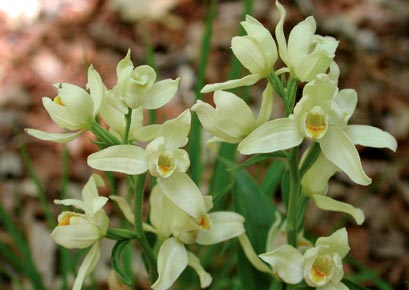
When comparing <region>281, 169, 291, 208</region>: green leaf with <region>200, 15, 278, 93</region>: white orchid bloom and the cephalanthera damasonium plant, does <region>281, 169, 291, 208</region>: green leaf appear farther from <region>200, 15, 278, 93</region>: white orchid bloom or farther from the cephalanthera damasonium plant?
<region>200, 15, 278, 93</region>: white orchid bloom

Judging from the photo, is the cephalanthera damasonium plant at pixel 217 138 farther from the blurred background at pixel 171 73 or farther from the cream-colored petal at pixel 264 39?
the blurred background at pixel 171 73

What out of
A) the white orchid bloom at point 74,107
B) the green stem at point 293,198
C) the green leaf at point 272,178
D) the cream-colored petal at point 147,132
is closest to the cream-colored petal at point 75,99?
the white orchid bloom at point 74,107

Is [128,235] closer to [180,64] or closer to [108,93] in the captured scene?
[108,93]

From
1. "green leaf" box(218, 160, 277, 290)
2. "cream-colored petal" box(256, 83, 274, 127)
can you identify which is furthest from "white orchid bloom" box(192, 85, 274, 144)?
"green leaf" box(218, 160, 277, 290)

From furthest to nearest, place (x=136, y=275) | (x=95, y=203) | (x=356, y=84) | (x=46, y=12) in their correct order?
(x=46, y=12), (x=356, y=84), (x=136, y=275), (x=95, y=203)

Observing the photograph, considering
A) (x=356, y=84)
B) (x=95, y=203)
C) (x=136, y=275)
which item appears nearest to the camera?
(x=95, y=203)

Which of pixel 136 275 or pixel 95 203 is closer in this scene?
pixel 95 203

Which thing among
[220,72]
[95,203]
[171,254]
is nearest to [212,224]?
[171,254]
